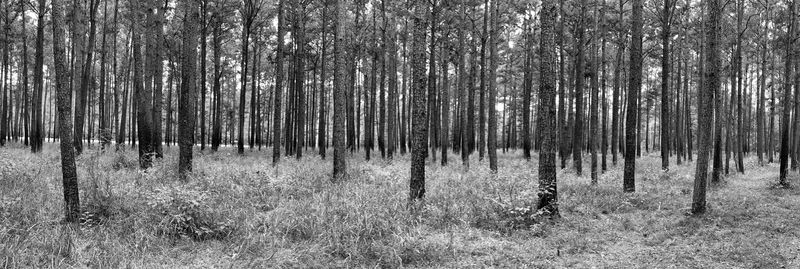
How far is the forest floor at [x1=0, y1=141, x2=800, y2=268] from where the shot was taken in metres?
5.80

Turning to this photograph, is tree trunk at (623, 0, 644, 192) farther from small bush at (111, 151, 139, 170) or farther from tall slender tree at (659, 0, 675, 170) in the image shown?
small bush at (111, 151, 139, 170)

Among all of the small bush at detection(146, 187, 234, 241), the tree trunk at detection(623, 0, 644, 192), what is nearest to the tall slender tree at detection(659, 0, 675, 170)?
the tree trunk at detection(623, 0, 644, 192)

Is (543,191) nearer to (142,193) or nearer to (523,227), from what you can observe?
(523,227)

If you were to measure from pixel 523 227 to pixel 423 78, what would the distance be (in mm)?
3432

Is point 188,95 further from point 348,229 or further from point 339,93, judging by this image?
point 348,229

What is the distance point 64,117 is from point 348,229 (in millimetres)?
4381

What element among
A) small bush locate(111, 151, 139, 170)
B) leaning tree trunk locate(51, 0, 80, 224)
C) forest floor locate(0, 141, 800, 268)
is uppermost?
leaning tree trunk locate(51, 0, 80, 224)

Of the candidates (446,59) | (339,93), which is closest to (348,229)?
(339,93)

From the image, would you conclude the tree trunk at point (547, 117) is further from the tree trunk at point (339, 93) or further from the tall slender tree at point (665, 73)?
the tall slender tree at point (665, 73)

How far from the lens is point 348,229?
6629 millimetres

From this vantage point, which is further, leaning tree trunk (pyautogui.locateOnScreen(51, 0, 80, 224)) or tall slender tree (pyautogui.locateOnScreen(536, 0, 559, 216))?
tall slender tree (pyautogui.locateOnScreen(536, 0, 559, 216))

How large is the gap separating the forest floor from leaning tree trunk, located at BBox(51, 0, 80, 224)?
26 cm

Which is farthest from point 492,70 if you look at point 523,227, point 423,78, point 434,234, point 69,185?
point 69,185

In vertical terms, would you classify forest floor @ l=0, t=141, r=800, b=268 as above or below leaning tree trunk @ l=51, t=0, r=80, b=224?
below
